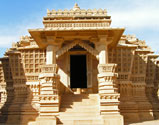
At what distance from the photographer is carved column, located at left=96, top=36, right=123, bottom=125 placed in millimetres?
12312

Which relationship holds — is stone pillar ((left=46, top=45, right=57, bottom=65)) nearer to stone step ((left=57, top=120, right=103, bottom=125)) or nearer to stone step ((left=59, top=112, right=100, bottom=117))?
stone step ((left=59, top=112, right=100, bottom=117))

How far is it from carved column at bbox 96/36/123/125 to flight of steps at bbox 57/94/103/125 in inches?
21.3

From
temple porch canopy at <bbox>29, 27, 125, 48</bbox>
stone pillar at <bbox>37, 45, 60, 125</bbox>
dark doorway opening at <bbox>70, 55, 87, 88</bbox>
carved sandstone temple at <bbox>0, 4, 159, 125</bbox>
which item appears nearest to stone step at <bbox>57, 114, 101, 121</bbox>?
carved sandstone temple at <bbox>0, 4, 159, 125</bbox>

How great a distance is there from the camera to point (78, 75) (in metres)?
18.8

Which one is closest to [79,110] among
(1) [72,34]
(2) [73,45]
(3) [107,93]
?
(3) [107,93]

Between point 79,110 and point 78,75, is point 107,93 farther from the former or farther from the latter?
point 78,75

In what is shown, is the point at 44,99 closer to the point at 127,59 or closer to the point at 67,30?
the point at 67,30

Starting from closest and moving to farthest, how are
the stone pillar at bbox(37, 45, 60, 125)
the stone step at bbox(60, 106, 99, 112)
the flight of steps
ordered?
the flight of steps
the stone pillar at bbox(37, 45, 60, 125)
the stone step at bbox(60, 106, 99, 112)

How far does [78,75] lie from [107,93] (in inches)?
248

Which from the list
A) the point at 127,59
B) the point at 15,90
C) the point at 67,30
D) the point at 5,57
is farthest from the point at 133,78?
the point at 5,57

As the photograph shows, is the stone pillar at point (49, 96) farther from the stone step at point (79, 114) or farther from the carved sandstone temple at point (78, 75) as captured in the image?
the stone step at point (79, 114)

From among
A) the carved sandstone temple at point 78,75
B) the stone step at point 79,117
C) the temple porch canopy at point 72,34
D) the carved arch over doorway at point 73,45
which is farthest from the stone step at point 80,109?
the temple porch canopy at point 72,34

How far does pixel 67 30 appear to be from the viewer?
1334 cm

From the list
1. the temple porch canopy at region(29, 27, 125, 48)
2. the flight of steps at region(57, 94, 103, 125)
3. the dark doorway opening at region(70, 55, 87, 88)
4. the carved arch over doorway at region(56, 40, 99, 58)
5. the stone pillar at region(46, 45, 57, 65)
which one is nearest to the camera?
the flight of steps at region(57, 94, 103, 125)
